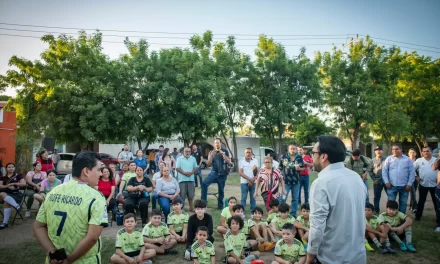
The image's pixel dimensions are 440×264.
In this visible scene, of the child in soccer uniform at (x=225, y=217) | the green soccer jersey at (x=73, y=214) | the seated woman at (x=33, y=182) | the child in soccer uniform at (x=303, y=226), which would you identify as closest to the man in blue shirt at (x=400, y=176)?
the child in soccer uniform at (x=303, y=226)

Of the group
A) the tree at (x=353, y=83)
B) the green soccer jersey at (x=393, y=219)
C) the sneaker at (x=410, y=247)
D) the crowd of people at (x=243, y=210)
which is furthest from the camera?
the tree at (x=353, y=83)

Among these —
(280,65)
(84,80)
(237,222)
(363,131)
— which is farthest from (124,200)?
(363,131)

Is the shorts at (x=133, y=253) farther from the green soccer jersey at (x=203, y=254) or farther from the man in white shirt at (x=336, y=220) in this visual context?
the man in white shirt at (x=336, y=220)

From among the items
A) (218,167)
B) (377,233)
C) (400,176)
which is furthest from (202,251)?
(400,176)

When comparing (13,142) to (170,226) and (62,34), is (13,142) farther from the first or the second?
(170,226)

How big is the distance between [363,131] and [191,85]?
17.5 m

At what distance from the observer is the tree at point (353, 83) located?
85.7ft

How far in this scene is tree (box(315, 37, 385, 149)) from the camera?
85.7ft

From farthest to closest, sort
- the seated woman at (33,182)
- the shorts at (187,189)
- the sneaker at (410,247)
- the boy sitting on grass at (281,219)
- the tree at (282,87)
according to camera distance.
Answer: the tree at (282,87), the shorts at (187,189), the seated woman at (33,182), the boy sitting on grass at (281,219), the sneaker at (410,247)

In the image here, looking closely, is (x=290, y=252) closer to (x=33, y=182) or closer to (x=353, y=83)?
(x=33, y=182)

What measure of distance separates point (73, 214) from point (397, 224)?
21.1ft

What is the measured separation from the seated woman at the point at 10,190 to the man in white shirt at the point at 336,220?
8.33 m

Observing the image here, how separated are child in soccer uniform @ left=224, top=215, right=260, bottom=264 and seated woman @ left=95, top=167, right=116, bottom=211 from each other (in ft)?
13.3

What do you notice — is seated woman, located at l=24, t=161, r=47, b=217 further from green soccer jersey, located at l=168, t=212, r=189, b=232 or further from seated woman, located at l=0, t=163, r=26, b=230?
green soccer jersey, located at l=168, t=212, r=189, b=232
